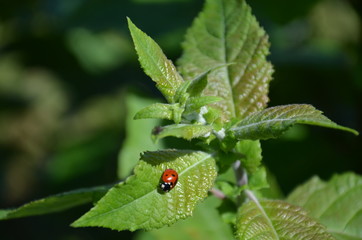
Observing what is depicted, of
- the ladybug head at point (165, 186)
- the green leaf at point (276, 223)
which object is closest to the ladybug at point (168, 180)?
the ladybug head at point (165, 186)

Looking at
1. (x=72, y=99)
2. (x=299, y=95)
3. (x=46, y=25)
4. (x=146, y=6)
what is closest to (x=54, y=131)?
(x=72, y=99)

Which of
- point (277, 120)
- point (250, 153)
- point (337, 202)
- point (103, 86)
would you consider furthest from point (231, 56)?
point (103, 86)

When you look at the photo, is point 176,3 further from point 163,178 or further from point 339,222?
point 163,178

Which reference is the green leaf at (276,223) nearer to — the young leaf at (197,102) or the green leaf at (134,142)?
the young leaf at (197,102)

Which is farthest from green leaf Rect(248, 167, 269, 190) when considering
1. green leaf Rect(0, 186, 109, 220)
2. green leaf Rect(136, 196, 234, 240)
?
green leaf Rect(0, 186, 109, 220)

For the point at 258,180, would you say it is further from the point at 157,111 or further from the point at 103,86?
the point at 103,86

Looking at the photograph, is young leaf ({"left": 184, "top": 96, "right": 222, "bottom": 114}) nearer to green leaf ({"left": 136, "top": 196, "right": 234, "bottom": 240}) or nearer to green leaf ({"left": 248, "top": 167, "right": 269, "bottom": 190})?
green leaf ({"left": 248, "top": 167, "right": 269, "bottom": 190})
